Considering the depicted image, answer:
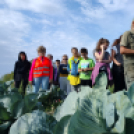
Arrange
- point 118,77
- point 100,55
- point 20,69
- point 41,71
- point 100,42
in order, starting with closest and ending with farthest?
point 100,55
point 100,42
point 118,77
point 41,71
point 20,69

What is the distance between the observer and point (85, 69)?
398 cm

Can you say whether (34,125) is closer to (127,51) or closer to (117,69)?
(127,51)

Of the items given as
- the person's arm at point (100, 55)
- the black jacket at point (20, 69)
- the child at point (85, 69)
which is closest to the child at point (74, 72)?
the child at point (85, 69)

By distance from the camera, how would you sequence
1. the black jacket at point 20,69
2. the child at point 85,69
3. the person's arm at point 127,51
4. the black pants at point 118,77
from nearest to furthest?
the person's arm at point 127,51 → the black pants at point 118,77 → the child at point 85,69 → the black jacket at point 20,69

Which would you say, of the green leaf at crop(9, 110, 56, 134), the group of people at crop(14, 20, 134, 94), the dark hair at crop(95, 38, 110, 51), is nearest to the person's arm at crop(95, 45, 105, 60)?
the group of people at crop(14, 20, 134, 94)

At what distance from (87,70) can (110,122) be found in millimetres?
3608

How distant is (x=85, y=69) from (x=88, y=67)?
114 mm

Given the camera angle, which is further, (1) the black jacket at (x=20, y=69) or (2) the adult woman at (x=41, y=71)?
(1) the black jacket at (x=20, y=69)

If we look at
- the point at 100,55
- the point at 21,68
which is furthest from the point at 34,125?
the point at 21,68

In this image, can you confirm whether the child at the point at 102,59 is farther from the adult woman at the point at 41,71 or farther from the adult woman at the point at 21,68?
the adult woman at the point at 21,68

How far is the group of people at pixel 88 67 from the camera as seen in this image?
2.51 m

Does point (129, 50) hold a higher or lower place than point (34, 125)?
higher

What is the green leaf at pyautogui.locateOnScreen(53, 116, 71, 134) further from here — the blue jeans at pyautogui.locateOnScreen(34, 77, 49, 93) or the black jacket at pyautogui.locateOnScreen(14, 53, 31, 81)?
the black jacket at pyautogui.locateOnScreen(14, 53, 31, 81)

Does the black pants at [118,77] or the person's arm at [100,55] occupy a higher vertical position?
the person's arm at [100,55]
